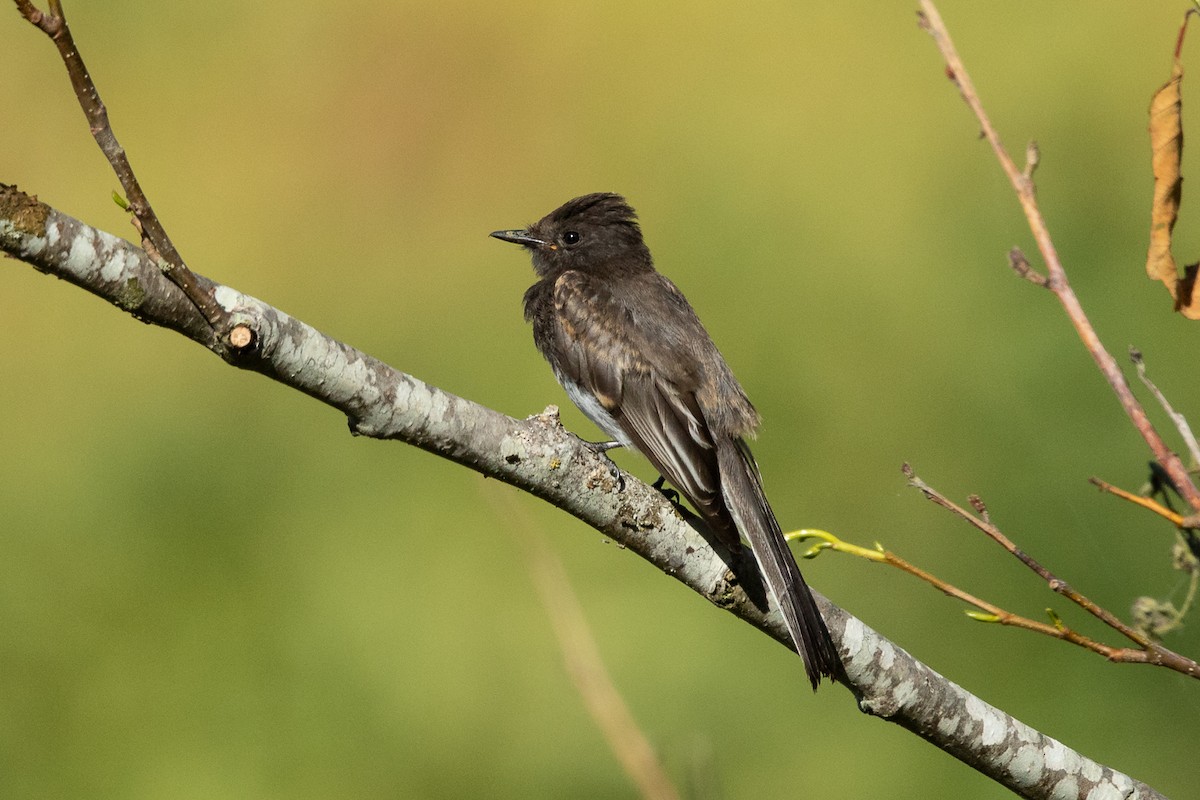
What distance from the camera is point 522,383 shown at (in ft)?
25.0

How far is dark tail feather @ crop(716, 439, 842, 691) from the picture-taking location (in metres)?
2.82

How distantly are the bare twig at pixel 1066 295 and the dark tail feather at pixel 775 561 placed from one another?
0.99 m

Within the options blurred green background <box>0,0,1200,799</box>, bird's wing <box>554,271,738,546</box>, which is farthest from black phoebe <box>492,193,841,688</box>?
blurred green background <box>0,0,1200,799</box>

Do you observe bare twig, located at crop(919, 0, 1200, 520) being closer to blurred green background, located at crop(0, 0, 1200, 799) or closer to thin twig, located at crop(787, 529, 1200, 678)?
thin twig, located at crop(787, 529, 1200, 678)

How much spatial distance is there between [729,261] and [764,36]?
233 centimetres

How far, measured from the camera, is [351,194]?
9.37 metres

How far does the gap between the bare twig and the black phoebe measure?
57.5 inches

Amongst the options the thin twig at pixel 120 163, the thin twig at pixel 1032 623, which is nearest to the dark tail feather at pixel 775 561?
the thin twig at pixel 1032 623

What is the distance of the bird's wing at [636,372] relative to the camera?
13.2ft

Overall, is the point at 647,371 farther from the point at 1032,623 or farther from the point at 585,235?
the point at 1032,623

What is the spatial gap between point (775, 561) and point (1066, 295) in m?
1.38

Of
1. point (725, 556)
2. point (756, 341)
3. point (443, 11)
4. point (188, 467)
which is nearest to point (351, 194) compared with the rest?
point (443, 11)

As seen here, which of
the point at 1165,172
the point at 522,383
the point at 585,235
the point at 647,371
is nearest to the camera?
the point at 1165,172

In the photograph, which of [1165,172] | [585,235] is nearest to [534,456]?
[1165,172]
